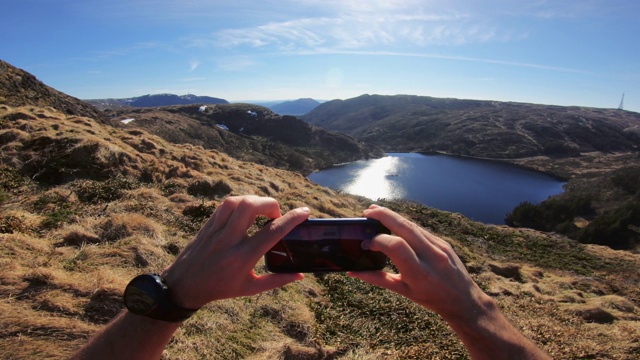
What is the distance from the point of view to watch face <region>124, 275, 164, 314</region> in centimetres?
187

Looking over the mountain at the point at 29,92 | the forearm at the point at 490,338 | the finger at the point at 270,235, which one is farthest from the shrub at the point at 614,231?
the mountain at the point at 29,92

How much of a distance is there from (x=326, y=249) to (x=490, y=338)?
127 cm

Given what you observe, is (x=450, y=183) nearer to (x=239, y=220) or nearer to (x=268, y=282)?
(x=268, y=282)

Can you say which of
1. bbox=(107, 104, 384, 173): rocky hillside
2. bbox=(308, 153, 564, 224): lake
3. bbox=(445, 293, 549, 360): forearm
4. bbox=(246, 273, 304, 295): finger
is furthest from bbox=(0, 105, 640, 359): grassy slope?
bbox=(107, 104, 384, 173): rocky hillside

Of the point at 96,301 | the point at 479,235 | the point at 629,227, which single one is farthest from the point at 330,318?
the point at 629,227

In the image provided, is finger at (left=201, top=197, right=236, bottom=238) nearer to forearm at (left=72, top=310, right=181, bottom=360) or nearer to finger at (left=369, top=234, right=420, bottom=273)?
forearm at (left=72, top=310, right=181, bottom=360)

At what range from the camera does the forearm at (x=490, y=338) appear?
195cm

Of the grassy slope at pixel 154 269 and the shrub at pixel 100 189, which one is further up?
the shrub at pixel 100 189

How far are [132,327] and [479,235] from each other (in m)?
33.6

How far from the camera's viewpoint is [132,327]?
1.92m

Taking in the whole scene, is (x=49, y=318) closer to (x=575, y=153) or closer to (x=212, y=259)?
(x=212, y=259)

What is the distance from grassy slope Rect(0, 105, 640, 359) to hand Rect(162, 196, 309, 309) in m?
3.69

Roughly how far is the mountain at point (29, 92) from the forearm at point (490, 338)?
1286 inches

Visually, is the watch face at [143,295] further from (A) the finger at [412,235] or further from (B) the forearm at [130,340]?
(A) the finger at [412,235]
